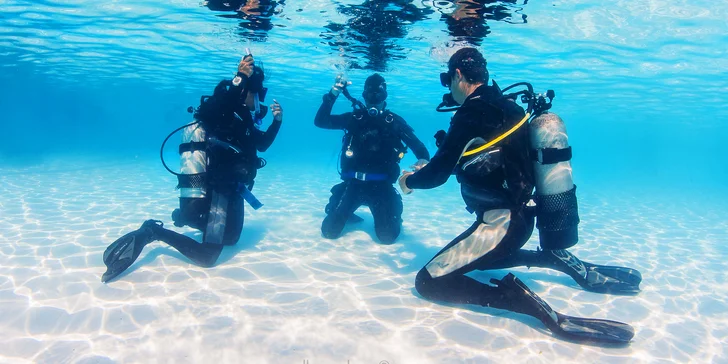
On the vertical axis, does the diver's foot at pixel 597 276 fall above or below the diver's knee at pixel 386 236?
above

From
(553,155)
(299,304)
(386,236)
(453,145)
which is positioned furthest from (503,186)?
(386,236)

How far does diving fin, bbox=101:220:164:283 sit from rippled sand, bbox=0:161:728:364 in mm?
164

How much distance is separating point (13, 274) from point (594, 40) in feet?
56.2

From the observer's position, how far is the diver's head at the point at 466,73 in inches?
183

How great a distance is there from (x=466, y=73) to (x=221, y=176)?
3.92 meters

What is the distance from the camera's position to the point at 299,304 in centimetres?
478

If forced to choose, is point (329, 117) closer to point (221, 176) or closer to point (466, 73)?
point (221, 176)

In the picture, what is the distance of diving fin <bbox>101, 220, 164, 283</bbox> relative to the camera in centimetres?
509

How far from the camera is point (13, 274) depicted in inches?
207

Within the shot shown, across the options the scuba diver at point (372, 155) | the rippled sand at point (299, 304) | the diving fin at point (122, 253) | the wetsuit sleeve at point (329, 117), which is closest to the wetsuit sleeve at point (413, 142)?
the scuba diver at point (372, 155)

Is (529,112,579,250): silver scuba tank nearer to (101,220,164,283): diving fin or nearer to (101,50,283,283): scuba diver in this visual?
(101,50,283,283): scuba diver

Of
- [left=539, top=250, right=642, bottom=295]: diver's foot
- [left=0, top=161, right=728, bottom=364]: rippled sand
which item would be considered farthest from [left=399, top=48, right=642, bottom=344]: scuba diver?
[left=539, top=250, right=642, bottom=295]: diver's foot

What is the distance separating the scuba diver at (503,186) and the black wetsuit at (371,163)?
9.73 feet

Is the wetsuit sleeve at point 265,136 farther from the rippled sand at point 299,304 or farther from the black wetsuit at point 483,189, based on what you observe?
the black wetsuit at point 483,189
